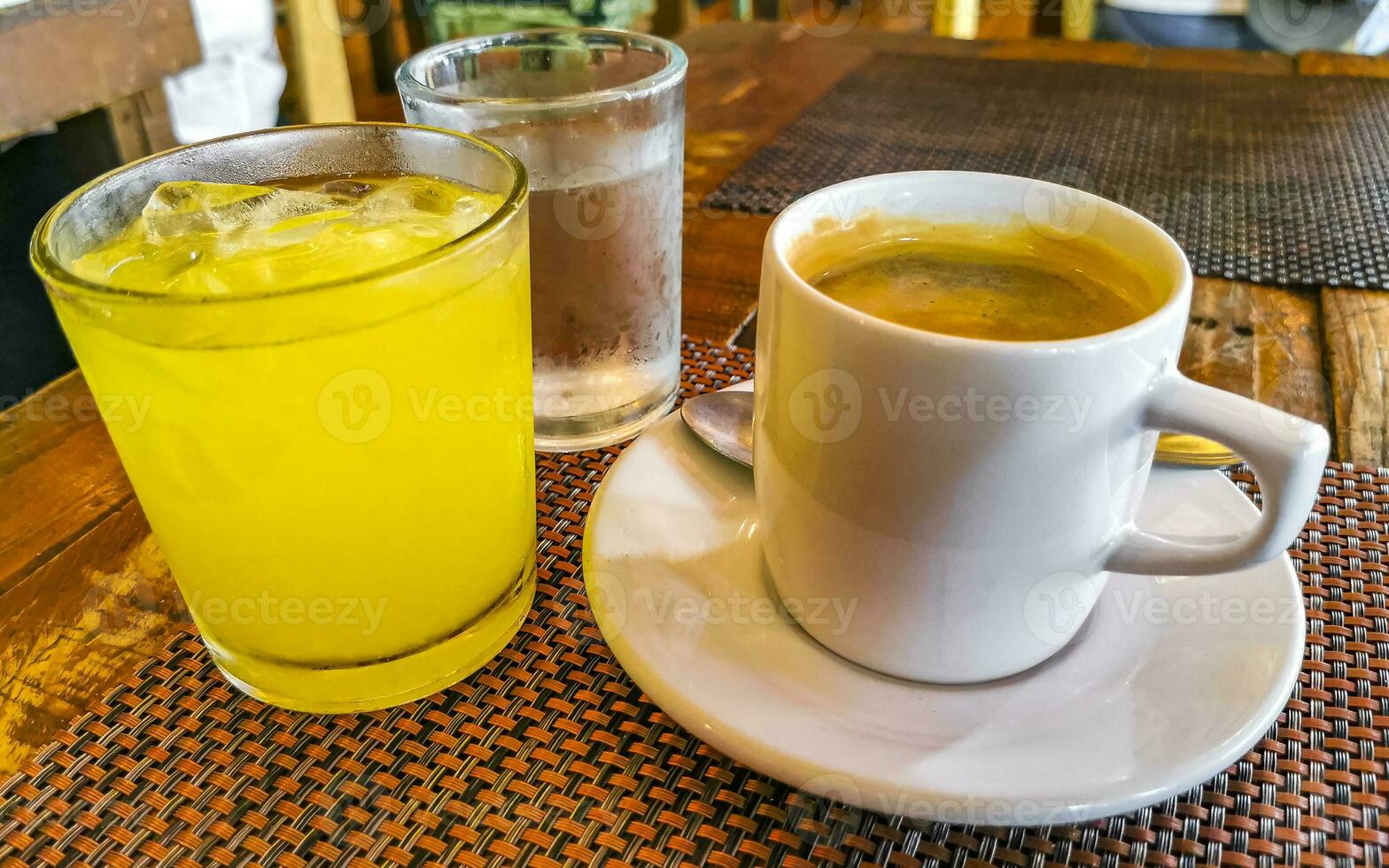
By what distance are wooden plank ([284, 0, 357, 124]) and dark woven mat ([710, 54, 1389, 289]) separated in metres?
1.75

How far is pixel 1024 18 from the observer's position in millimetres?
3082

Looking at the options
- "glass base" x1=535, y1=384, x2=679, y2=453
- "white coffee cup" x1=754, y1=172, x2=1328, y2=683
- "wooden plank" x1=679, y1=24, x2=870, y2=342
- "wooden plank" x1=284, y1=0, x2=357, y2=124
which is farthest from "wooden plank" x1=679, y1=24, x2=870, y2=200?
"wooden plank" x1=284, y1=0, x2=357, y2=124

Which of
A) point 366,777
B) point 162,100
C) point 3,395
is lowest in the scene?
point 3,395

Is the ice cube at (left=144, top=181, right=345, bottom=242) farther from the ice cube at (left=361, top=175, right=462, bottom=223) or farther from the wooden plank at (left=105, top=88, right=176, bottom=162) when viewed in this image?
the wooden plank at (left=105, top=88, right=176, bottom=162)

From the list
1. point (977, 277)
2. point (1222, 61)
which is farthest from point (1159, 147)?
point (977, 277)

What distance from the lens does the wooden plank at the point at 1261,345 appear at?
76 cm

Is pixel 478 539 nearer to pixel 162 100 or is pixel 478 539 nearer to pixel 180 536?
pixel 180 536

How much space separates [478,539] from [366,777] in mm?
124

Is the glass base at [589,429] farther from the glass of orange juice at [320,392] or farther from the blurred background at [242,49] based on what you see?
the blurred background at [242,49]

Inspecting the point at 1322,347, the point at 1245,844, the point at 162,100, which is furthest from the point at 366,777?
the point at 162,100

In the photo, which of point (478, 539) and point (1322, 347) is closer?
point (478, 539)

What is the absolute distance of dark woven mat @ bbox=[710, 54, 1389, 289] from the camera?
97 cm

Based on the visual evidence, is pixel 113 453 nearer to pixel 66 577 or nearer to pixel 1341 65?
pixel 66 577

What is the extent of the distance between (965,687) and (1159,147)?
961mm
